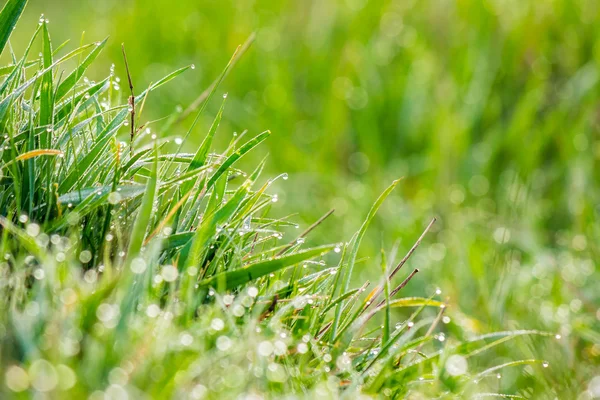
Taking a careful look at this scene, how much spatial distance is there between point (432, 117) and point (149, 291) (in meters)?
2.06

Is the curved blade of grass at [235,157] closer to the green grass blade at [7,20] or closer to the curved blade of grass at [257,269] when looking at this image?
the curved blade of grass at [257,269]

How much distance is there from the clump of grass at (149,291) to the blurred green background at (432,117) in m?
1.10

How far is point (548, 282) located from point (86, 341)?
1650 millimetres

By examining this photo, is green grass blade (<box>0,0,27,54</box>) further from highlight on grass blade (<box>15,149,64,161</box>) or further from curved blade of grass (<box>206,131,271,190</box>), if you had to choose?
curved blade of grass (<box>206,131,271,190</box>)

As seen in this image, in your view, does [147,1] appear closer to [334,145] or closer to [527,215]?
[334,145]

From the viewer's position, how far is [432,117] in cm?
262

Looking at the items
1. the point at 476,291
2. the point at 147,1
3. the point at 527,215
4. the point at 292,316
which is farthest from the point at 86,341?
the point at 147,1

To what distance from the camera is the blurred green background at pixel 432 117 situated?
2.14 m

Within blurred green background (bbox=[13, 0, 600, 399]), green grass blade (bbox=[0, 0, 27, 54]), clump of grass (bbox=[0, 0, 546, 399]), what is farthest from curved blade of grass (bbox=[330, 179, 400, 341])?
blurred green background (bbox=[13, 0, 600, 399])

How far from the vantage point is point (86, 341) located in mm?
610

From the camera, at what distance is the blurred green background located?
7.01 feet

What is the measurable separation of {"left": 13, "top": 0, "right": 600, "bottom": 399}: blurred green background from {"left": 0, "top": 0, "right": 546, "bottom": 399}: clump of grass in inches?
43.5

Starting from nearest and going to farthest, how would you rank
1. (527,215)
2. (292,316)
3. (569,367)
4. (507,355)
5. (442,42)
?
(292,316) < (569,367) < (507,355) < (527,215) < (442,42)

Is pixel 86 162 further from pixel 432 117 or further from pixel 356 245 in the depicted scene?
pixel 432 117
